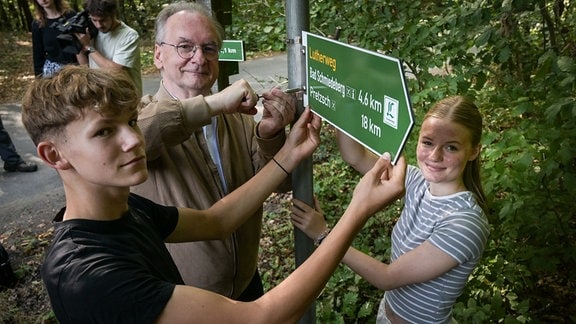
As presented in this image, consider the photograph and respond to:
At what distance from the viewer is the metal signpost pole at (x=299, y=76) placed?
61.8 inches

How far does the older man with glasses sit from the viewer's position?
1.64 m

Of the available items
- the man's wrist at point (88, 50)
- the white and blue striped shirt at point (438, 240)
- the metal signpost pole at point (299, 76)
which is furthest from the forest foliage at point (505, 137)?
the man's wrist at point (88, 50)

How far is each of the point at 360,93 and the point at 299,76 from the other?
1.25ft

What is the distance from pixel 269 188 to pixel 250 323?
2.22ft

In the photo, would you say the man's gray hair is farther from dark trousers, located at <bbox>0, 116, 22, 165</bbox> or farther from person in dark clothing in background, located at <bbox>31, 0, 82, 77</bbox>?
dark trousers, located at <bbox>0, 116, 22, 165</bbox>

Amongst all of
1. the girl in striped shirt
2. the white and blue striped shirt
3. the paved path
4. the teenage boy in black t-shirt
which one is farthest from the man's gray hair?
the paved path

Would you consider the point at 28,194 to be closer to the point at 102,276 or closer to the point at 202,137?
the point at 202,137

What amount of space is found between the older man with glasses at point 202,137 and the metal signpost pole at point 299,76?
95mm

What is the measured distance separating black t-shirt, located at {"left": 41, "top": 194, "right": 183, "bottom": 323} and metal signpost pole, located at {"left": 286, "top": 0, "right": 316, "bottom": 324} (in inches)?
24.3

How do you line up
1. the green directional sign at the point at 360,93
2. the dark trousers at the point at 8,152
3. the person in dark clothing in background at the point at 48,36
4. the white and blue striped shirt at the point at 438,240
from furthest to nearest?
the dark trousers at the point at 8,152, the person in dark clothing in background at the point at 48,36, the white and blue striped shirt at the point at 438,240, the green directional sign at the point at 360,93

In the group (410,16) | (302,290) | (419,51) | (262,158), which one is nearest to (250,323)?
(302,290)

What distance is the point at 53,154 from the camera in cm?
123

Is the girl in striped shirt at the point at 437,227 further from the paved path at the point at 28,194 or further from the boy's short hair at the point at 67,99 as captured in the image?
the paved path at the point at 28,194

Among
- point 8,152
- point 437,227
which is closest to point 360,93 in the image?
point 437,227
